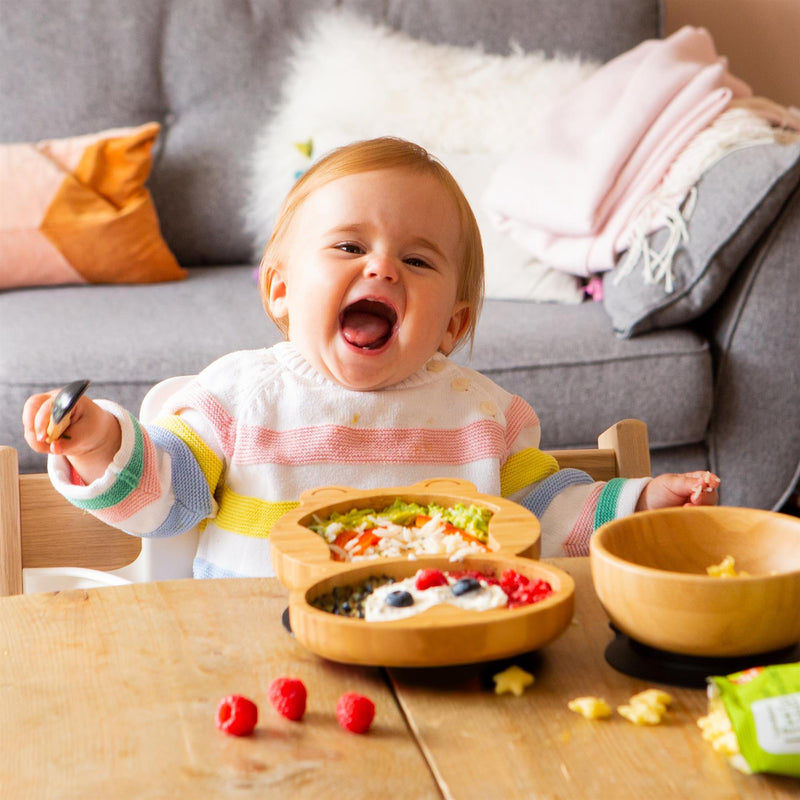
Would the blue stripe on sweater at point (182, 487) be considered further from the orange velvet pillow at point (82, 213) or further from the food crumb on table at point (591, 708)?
the orange velvet pillow at point (82, 213)

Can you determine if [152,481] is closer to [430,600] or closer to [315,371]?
[315,371]

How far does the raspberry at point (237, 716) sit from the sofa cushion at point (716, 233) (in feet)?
5.14

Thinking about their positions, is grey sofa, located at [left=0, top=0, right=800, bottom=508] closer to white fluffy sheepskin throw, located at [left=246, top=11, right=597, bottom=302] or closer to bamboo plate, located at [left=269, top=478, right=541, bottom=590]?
white fluffy sheepskin throw, located at [left=246, top=11, right=597, bottom=302]

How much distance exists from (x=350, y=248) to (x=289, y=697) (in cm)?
60

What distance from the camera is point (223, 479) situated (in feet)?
3.52

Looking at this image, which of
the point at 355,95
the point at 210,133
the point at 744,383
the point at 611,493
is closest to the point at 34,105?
the point at 210,133

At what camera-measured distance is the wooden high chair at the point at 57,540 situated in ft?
3.15

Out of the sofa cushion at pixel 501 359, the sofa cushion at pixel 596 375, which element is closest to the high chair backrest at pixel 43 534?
the sofa cushion at pixel 501 359

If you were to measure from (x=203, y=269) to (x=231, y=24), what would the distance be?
0.60 m

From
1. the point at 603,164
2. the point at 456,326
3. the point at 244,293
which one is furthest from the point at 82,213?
the point at 456,326

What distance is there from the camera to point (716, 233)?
2004mm

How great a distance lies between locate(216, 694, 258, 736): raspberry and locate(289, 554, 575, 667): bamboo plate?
0.18 ft

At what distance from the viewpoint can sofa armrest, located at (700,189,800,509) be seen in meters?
2.04

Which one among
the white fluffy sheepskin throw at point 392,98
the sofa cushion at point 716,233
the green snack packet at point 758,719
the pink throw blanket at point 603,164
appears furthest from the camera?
the white fluffy sheepskin throw at point 392,98
